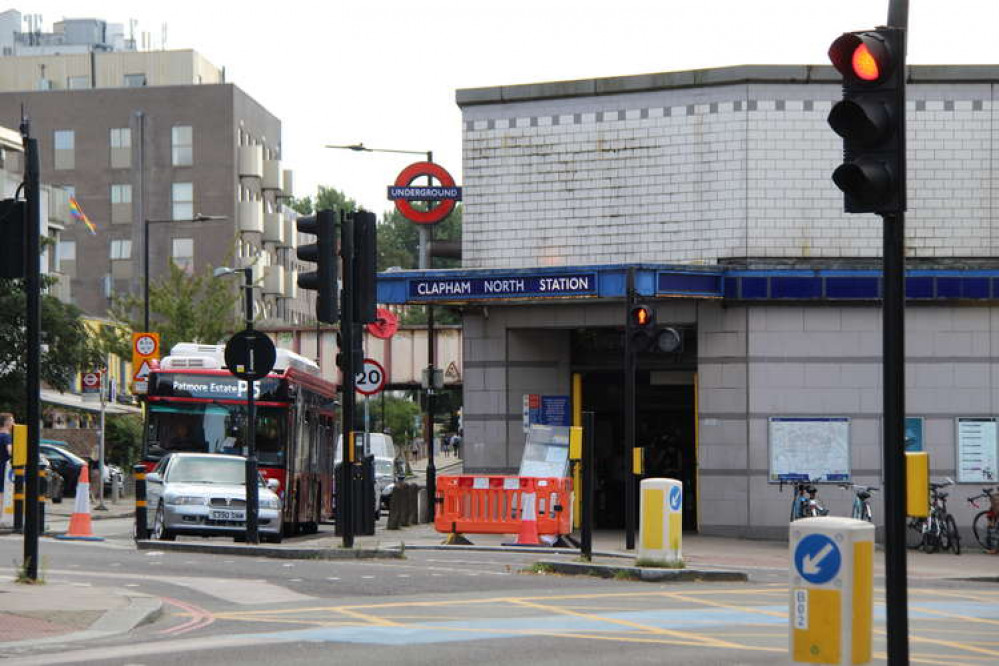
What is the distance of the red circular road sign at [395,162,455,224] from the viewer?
35000 mm

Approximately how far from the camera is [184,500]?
2641 cm

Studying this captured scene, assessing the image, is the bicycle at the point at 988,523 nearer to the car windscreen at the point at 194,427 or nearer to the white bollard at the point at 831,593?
the car windscreen at the point at 194,427

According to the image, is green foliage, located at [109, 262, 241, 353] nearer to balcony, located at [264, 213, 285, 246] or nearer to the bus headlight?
the bus headlight

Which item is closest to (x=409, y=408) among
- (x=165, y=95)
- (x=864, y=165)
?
(x=165, y=95)

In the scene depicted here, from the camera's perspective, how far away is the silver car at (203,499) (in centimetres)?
2638

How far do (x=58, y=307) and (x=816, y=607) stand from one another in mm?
45269

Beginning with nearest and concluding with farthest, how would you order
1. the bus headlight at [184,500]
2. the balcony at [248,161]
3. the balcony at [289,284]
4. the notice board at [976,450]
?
the bus headlight at [184,500], the notice board at [976,450], the balcony at [248,161], the balcony at [289,284]

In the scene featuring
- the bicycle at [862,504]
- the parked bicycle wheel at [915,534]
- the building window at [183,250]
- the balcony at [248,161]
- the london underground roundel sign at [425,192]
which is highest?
the balcony at [248,161]

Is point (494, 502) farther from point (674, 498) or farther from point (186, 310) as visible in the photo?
point (186, 310)

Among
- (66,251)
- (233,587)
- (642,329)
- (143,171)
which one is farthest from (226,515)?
(66,251)

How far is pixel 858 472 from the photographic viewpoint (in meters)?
28.4

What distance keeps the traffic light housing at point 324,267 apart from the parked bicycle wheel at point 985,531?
1118 cm

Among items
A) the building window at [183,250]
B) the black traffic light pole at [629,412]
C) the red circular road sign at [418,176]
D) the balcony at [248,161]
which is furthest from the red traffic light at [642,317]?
the balcony at [248,161]

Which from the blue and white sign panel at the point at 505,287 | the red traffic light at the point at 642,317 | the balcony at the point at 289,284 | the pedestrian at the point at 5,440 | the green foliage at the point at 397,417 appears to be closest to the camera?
the red traffic light at the point at 642,317
